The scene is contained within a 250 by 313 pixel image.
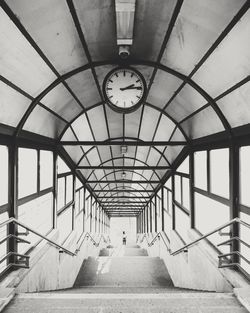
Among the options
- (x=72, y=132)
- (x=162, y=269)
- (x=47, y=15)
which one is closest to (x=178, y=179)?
(x=162, y=269)

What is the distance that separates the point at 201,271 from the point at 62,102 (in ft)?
14.4

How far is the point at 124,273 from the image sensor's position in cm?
795

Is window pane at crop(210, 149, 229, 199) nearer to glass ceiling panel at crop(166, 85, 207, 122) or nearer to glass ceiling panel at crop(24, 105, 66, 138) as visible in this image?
glass ceiling panel at crop(166, 85, 207, 122)

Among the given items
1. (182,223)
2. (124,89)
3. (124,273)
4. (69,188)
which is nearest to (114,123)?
(69,188)

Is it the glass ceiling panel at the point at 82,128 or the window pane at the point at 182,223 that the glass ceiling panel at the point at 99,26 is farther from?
the window pane at the point at 182,223

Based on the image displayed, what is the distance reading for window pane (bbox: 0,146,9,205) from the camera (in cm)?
427

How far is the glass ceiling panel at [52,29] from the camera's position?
310cm

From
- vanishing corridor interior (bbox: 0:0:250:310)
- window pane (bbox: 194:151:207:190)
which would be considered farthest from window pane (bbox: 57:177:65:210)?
window pane (bbox: 194:151:207:190)

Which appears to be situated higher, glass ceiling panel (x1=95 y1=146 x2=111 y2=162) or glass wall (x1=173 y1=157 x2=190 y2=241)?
glass ceiling panel (x1=95 y1=146 x2=111 y2=162)

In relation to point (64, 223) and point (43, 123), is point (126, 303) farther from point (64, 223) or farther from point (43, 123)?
point (64, 223)

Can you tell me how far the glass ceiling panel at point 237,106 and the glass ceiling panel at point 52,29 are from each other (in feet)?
7.92

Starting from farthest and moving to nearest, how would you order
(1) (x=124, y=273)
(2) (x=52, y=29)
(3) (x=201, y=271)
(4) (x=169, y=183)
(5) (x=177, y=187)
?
(4) (x=169, y=183), (5) (x=177, y=187), (1) (x=124, y=273), (3) (x=201, y=271), (2) (x=52, y=29)

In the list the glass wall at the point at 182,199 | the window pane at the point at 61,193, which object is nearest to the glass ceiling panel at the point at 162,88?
the glass wall at the point at 182,199

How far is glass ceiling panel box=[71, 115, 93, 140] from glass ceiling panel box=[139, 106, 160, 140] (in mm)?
1538
